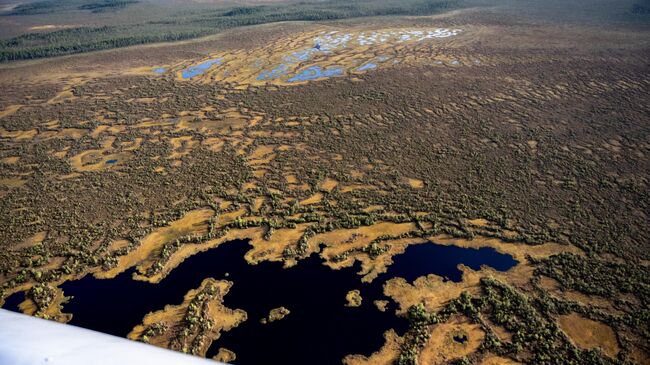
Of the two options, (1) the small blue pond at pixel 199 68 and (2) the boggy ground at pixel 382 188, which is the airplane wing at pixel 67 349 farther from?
(1) the small blue pond at pixel 199 68

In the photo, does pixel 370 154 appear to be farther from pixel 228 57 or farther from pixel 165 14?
pixel 165 14

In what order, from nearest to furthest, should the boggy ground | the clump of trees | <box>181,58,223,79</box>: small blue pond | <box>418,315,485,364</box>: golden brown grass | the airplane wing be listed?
the airplane wing, <box>418,315,485,364</box>: golden brown grass, the boggy ground, <box>181,58,223,79</box>: small blue pond, the clump of trees

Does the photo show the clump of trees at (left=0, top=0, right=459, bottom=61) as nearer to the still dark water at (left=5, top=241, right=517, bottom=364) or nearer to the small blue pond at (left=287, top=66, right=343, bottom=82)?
the small blue pond at (left=287, top=66, right=343, bottom=82)

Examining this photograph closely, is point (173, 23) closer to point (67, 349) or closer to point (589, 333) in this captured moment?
point (589, 333)

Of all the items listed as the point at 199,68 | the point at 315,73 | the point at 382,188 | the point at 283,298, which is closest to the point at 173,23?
the point at 199,68

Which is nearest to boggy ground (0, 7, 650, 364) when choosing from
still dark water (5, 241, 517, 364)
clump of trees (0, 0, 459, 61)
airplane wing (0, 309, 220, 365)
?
still dark water (5, 241, 517, 364)

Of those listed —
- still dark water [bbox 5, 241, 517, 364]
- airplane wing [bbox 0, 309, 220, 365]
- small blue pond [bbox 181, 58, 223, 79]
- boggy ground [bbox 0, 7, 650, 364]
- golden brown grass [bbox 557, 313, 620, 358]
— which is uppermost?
small blue pond [bbox 181, 58, 223, 79]

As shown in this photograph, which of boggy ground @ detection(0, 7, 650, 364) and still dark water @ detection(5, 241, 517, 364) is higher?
boggy ground @ detection(0, 7, 650, 364)

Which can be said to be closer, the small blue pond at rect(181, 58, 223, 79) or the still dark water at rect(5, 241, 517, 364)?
the still dark water at rect(5, 241, 517, 364)
